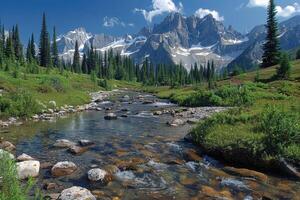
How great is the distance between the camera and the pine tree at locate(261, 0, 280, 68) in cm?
8810

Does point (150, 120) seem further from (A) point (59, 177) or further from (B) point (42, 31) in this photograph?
(B) point (42, 31)

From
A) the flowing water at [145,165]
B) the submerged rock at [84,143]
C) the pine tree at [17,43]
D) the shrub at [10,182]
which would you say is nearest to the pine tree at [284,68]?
the flowing water at [145,165]

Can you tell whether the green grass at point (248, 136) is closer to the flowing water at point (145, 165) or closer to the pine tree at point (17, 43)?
the flowing water at point (145, 165)

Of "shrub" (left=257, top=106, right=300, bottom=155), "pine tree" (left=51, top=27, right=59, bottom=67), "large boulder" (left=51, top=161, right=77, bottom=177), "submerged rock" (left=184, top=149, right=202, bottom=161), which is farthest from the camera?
"pine tree" (left=51, top=27, right=59, bottom=67)

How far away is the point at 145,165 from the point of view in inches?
668

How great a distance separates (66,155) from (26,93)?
1818 centimetres

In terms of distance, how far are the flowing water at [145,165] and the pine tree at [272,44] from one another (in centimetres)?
6919

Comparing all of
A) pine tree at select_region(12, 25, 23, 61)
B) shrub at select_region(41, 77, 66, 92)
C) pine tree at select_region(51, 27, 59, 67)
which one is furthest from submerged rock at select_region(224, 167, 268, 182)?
pine tree at select_region(51, 27, 59, 67)

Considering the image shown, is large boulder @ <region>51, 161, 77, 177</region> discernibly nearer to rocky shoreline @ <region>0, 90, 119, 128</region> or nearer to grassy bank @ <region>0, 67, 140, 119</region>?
rocky shoreline @ <region>0, 90, 119, 128</region>

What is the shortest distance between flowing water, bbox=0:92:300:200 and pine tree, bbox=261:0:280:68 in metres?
69.2

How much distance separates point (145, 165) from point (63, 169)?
4070mm

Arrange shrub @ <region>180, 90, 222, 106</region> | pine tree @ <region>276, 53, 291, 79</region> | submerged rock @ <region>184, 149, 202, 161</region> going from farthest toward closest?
pine tree @ <region>276, 53, 291, 79</region>, shrub @ <region>180, 90, 222, 106</region>, submerged rock @ <region>184, 149, 202, 161</region>

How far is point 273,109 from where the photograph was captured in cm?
1941

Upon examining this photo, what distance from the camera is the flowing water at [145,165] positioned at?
529 inches
